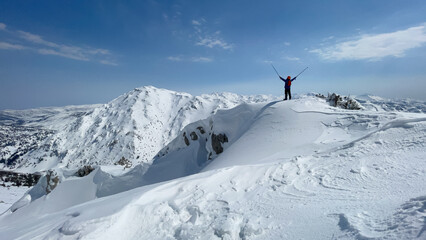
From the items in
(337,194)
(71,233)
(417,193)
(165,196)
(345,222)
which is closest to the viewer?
(345,222)

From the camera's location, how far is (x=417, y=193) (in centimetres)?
445

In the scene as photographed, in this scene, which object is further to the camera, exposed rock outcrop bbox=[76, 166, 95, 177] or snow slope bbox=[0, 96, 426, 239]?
exposed rock outcrop bbox=[76, 166, 95, 177]

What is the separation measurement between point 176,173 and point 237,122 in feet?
28.0

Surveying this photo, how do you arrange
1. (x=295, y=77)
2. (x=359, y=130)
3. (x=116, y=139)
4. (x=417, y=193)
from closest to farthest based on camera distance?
(x=417, y=193) < (x=359, y=130) < (x=295, y=77) < (x=116, y=139)

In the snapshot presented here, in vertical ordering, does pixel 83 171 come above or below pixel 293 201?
below

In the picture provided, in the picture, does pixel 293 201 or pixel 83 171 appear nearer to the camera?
pixel 293 201

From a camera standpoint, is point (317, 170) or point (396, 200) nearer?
point (396, 200)

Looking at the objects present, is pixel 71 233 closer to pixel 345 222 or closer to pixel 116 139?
pixel 345 222

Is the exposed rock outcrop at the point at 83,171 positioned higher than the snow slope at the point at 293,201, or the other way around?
the snow slope at the point at 293,201

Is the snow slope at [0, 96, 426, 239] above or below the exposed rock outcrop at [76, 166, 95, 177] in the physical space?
above

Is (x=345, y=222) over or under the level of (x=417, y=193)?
under

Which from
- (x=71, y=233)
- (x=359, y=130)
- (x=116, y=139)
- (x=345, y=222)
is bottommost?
(x=116, y=139)

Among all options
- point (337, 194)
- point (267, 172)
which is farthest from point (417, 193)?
point (267, 172)

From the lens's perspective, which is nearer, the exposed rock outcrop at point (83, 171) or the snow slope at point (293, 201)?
the snow slope at point (293, 201)
